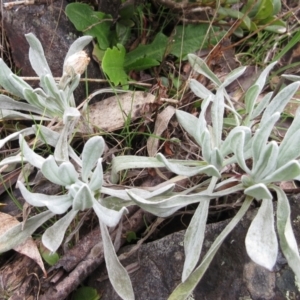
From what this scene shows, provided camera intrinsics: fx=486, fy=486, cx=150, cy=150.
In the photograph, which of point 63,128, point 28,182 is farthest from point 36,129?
point 28,182

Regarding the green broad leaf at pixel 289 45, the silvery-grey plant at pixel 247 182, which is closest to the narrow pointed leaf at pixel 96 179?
the silvery-grey plant at pixel 247 182

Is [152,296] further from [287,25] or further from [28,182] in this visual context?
[287,25]

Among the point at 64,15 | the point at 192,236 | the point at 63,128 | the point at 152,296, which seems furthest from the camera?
the point at 64,15

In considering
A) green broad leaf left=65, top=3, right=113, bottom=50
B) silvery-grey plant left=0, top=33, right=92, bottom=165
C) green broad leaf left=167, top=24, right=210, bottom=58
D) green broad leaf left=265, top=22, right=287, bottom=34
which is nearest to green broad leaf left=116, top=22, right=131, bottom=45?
green broad leaf left=65, top=3, right=113, bottom=50

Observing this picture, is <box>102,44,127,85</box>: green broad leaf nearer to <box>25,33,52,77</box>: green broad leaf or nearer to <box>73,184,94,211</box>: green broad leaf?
<box>25,33,52,77</box>: green broad leaf

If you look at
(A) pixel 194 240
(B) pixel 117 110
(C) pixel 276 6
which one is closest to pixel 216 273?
(A) pixel 194 240

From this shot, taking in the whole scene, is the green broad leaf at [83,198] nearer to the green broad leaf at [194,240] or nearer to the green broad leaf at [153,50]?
the green broad leaf at [194,240]
